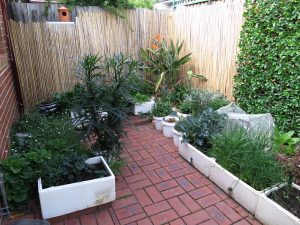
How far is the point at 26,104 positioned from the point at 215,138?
12.6ft

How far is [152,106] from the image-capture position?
4777mm

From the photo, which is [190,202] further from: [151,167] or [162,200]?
[151,167]

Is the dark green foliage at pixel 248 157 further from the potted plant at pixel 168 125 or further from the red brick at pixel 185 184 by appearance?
the potted plant at pixel 168 125

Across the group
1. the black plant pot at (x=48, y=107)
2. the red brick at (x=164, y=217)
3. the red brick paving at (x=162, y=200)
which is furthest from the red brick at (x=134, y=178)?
the black plant pot at (x=48, y=107)

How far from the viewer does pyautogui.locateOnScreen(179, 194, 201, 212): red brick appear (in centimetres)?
236

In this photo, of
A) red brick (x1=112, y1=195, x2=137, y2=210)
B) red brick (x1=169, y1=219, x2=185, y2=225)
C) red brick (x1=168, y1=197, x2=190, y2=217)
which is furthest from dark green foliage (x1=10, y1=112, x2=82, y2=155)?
red brick (x1=169, y1=219, x2=185, y2=225)

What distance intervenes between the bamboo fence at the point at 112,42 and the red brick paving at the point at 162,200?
2327mm

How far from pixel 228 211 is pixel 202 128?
46.6 inches

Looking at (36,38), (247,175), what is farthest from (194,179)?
(36,38)

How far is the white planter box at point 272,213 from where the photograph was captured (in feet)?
6.27

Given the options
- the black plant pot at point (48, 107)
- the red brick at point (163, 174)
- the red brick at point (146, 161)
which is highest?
the black plant pot at point (48, 107)

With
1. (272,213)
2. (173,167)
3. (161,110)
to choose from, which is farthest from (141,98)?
(272,213)

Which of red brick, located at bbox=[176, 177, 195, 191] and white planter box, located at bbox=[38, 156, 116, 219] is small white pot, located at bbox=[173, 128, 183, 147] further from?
white planter box, located at bbox=[38, 156, 116, 219]

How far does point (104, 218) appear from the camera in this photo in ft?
7.27
